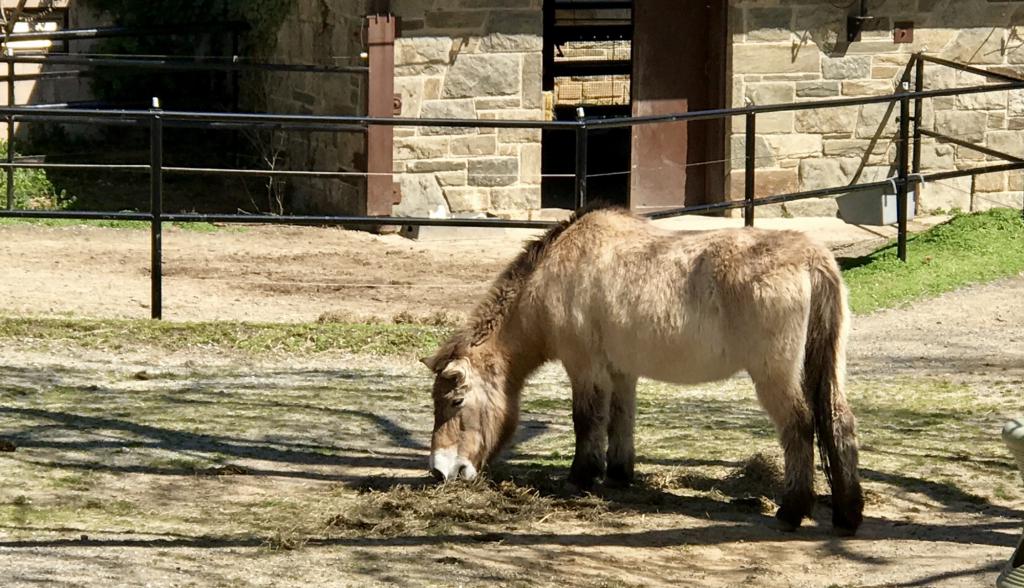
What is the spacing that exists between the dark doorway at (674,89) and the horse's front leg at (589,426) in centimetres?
853

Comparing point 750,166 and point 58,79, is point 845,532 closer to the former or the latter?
point 750,166

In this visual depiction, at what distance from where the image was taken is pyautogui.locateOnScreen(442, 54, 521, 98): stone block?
14.1 metres

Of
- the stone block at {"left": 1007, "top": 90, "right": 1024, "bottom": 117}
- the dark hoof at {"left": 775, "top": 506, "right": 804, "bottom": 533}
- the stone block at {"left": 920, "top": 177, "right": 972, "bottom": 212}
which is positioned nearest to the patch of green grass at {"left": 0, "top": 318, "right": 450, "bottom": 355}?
the dark hoof at {"left": 775, "top": 506, "right": 804, "bottom": 533}

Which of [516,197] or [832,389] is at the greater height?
[516,197]

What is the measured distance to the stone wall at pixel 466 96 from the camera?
45.8ft

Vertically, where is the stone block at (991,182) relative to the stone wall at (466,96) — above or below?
below

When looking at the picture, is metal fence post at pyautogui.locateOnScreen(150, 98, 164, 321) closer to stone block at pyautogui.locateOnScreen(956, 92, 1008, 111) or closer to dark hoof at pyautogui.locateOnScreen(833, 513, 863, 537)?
dark hoof at pyautogui.locateOnScreen(833, 513, 863, 537)

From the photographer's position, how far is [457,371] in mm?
6324

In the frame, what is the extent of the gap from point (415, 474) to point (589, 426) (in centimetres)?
85

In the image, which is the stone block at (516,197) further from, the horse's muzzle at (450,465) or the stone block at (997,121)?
the horse's muzzle at (450,465)

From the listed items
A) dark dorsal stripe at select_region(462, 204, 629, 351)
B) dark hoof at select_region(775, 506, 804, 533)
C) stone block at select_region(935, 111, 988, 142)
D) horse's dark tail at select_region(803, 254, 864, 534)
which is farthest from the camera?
stone block at select_region(935, 111, 988, 142)

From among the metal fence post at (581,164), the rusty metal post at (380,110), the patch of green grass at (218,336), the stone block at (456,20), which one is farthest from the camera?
the stone block at (456,20)

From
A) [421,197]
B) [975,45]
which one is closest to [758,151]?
[975,45]

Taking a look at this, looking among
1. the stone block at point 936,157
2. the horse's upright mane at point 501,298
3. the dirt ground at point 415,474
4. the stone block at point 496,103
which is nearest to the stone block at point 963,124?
the stone block at point 936,157
